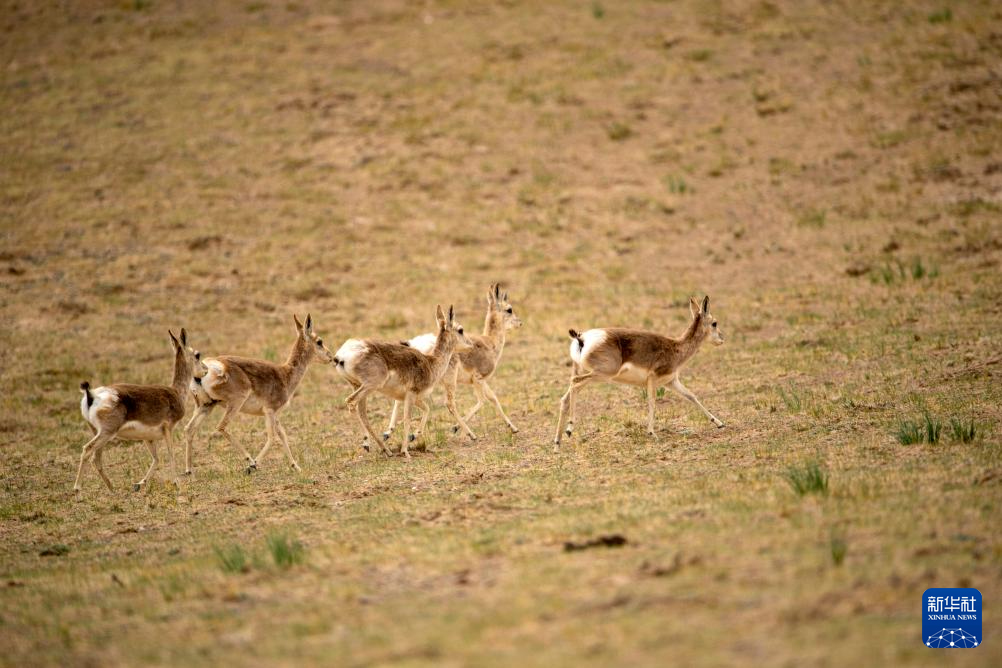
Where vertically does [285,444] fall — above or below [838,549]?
above

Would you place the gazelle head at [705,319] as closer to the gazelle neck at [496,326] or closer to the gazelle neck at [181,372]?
the gazelle neck at [496,326]

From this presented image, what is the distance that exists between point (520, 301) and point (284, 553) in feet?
53.5

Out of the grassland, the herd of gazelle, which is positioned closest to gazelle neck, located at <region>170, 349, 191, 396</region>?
the herd of gazelle

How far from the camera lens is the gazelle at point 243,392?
48.7 ft

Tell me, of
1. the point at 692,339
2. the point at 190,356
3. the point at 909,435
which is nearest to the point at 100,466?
the point at 190,356

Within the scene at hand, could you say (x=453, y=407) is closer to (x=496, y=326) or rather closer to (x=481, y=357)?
(x=481, y=357)

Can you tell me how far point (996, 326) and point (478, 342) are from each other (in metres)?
9.89

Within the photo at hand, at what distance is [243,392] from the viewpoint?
49.5 ft

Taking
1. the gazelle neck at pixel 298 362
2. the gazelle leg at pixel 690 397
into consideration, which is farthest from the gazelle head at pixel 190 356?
the gazelle leg at pixel 690 397

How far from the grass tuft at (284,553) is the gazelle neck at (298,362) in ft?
19.5

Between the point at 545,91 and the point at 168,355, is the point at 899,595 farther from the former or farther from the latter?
the point at 545,91

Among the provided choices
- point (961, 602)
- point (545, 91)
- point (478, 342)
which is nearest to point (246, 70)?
point (545, 91)

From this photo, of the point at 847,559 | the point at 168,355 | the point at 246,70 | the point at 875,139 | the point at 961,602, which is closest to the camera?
the point at 961,602

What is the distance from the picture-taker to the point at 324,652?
7461 mm
